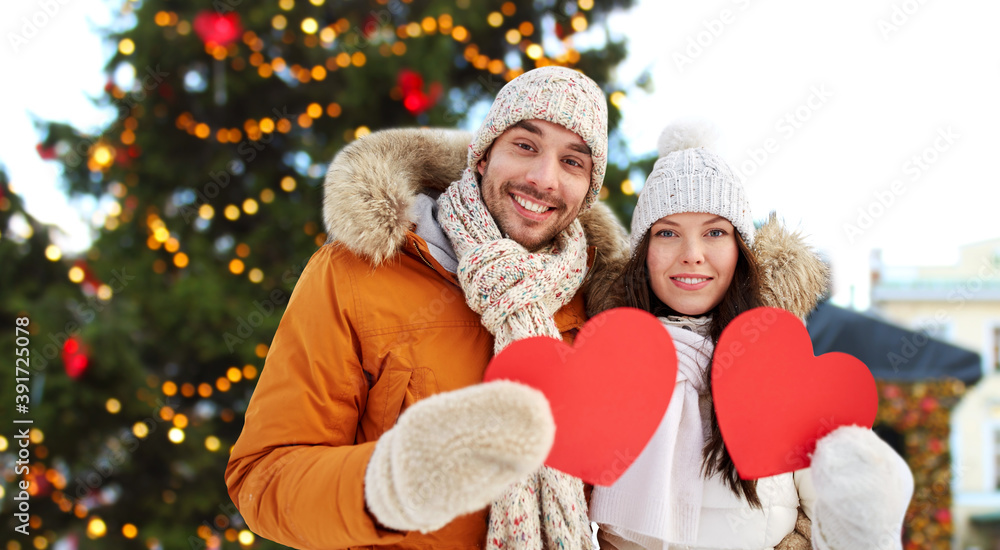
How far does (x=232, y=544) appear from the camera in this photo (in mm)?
3109

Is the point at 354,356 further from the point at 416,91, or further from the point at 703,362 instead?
the point at 416,91

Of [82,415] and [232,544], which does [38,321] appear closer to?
[82,415]

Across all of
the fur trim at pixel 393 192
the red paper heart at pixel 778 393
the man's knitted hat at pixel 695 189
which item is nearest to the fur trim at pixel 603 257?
the fur trim at pixel 393 192

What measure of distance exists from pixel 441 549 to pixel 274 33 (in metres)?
2.99

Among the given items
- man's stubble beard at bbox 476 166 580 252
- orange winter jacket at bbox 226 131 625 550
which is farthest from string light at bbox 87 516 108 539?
man's stubble beard at bbox 476 166 580 252

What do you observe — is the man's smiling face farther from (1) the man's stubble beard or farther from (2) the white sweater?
(2) the white sweater

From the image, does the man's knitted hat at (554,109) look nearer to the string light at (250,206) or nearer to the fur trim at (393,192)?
the fur trim at (393,192)

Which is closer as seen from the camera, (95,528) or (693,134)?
(693,134)

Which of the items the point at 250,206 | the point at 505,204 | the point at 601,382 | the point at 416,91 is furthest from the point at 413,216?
the point at 250,206

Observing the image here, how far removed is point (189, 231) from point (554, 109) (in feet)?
8.43

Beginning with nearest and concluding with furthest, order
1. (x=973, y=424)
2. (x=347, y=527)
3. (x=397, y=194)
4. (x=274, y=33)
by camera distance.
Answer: (x=347, y=527)
(x=397, y=194)
(x=274, y=33)
(x=973, y=424)

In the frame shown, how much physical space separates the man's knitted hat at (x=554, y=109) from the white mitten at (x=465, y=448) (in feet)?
2.76

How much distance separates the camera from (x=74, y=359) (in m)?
2.96

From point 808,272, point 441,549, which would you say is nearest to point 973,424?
point 808,272
